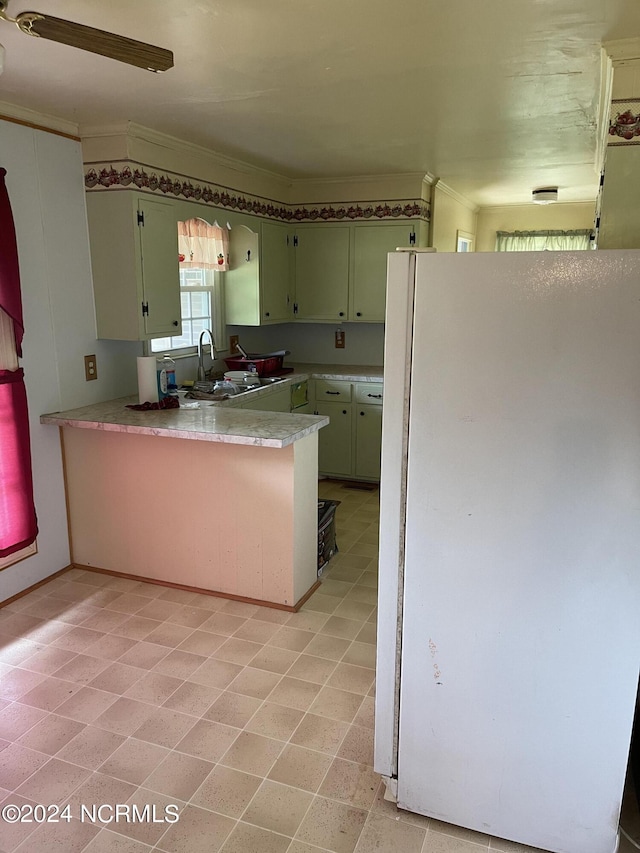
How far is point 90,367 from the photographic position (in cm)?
352

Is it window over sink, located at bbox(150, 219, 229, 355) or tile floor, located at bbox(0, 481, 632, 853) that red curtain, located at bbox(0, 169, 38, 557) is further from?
window over sink, located at bbox(150, 219, 229, 355)

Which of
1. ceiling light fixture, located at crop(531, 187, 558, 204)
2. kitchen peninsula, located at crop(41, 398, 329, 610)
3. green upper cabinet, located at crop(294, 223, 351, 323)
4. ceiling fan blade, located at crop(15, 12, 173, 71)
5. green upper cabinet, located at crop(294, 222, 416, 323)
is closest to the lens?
ceiling fan blade, located at crop(15, 12, 173, 71)

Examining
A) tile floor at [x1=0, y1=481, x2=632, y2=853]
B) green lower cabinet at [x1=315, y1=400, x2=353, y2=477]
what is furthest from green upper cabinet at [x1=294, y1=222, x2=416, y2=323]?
tile floor at [x1=0, y1=481, x2=632, y2=853]

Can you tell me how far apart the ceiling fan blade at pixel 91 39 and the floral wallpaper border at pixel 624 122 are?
4.98 ft

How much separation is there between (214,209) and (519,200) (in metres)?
3.33

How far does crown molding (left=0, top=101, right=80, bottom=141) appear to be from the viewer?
285cm

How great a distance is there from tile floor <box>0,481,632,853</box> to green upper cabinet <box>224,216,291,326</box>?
2292mm

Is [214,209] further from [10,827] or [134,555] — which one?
[10,827]

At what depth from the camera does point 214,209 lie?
403cm

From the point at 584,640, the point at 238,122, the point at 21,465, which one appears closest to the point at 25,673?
the point at 21,465

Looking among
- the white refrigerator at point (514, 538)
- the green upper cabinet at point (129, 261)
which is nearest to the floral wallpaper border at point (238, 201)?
the green upper cabinet at point (129, 261)

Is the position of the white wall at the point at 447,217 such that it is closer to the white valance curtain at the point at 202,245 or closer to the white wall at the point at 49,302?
the white valance curtain at the point at 202,245

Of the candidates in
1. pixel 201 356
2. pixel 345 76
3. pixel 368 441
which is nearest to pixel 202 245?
pixel 201 356

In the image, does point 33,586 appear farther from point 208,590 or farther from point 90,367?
point 90,367
